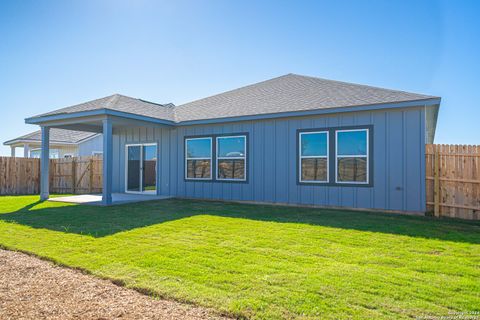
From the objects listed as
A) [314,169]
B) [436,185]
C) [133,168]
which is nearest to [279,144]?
[314,169]

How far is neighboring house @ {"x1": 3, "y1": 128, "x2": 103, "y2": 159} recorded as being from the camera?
63.8 ft

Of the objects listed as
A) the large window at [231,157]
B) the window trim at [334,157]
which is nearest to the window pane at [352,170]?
the window trim at [334,157]

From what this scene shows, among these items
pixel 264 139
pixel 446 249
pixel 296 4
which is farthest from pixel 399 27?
pixel 446 249

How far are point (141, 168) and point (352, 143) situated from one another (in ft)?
27.6

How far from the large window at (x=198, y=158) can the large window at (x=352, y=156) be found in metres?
4.46

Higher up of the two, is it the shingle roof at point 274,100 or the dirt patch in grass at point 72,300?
the shingle roof at point 274,100

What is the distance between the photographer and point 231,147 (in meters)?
10.5

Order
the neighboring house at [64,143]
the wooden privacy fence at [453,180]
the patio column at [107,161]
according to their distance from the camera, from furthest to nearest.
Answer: the neighboring house at [64,143]
the patio column at [107,161]
the wooden privacy fence at [453,180]

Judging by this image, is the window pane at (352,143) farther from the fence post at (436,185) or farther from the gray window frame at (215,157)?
the gray window frame at (215,157)

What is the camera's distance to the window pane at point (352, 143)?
27.7 feet

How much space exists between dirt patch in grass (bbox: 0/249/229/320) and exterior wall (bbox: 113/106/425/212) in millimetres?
6808

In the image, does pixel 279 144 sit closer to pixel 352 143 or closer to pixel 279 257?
pixel 352 143

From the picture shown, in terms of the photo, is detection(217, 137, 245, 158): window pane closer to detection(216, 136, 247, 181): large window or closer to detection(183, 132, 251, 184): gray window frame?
detection(216, 136, 247, 181): large window

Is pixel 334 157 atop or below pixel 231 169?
atop
